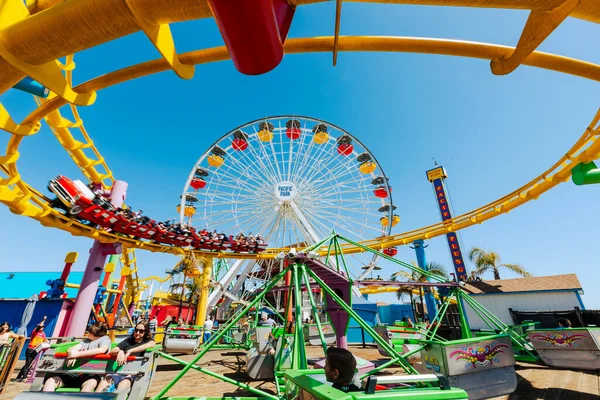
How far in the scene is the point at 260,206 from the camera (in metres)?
20.0

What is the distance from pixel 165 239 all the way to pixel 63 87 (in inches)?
498

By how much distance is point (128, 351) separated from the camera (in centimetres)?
377

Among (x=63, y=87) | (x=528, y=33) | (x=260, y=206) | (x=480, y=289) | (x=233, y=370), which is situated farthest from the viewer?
(x=260, y=206)

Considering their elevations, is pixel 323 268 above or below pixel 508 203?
below

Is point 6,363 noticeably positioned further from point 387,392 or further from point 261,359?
point 387,392

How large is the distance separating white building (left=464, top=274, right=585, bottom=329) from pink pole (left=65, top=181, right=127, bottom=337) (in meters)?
17.8

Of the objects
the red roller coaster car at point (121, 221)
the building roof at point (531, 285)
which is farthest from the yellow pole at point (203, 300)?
the building roof at point (531, 285)

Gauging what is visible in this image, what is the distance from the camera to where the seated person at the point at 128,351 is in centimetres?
339

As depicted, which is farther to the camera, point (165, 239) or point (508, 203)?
point (165, 239)

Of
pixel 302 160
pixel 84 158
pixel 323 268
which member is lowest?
pixel 323 268

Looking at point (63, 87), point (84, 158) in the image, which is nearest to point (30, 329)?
point (84, 158)

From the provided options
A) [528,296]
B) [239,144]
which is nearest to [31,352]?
[239,144]

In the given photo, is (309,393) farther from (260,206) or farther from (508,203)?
(260,206)

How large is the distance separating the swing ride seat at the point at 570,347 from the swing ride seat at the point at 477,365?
2.16 meters
